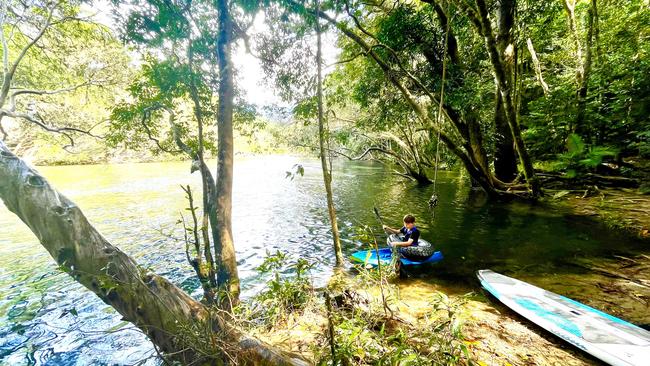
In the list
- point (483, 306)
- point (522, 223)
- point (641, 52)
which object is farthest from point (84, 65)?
point (641, 52)

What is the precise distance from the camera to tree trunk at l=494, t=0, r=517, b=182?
9156 millimetres

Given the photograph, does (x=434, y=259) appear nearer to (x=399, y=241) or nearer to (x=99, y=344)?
(x=399, y=241)

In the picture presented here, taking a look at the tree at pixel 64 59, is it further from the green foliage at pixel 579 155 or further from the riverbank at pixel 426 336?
the green foliage at pixel 579 155

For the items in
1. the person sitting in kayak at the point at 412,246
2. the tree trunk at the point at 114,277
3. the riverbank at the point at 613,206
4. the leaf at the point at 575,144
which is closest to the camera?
the tree trunk at the point at 114,277

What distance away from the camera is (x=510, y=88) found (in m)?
10.2

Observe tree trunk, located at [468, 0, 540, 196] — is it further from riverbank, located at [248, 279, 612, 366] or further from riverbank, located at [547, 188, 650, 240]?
riverbank, located at [248, 279, 612, 366]

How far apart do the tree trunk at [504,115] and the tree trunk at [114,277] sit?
1169 centimetres

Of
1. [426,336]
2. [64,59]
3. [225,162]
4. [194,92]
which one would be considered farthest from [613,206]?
[64,59]

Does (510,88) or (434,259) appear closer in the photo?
(434,259)

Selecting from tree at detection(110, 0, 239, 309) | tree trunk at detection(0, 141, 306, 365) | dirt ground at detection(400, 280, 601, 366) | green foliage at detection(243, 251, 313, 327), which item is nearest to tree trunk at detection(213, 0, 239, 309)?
tree at detection(110, 0, 239, 309)

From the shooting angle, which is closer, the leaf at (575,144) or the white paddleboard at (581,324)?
the white paddleboard at (581,324)

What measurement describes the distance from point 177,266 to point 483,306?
839 centimetres

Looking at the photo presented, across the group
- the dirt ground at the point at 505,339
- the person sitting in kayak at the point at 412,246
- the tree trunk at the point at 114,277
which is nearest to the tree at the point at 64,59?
the tree trunk at the point at 114,277

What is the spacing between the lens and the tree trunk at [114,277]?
2664 mm
